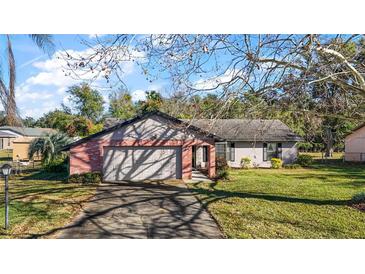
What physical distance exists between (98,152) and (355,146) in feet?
28.6

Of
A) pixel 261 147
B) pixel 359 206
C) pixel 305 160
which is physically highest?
pixel 261 147

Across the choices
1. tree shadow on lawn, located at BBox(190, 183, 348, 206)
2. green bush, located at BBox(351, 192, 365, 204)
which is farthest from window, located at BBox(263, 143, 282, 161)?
green bush, located at BBox(351, 192, 365, 204)

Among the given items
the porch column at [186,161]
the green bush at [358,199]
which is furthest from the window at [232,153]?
the green bush at [358,199]

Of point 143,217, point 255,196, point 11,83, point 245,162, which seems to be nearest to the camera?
point 11,83

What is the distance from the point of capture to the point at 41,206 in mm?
6512

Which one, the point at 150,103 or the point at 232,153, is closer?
the point at 150,103

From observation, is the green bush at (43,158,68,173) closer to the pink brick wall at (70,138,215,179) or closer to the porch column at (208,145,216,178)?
the pink brick wall at (70,138,215,179)

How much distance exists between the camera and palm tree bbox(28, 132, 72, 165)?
13164mm

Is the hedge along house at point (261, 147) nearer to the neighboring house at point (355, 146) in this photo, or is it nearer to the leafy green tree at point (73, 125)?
the neighboring house at point (355, 146)

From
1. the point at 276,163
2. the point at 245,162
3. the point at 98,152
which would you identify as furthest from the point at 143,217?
the point at 276,163

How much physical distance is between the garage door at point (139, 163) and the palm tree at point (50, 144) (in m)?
4.11

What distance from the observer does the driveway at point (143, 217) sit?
4.87 meters

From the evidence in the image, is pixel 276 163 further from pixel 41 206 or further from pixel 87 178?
pixel 41 206
